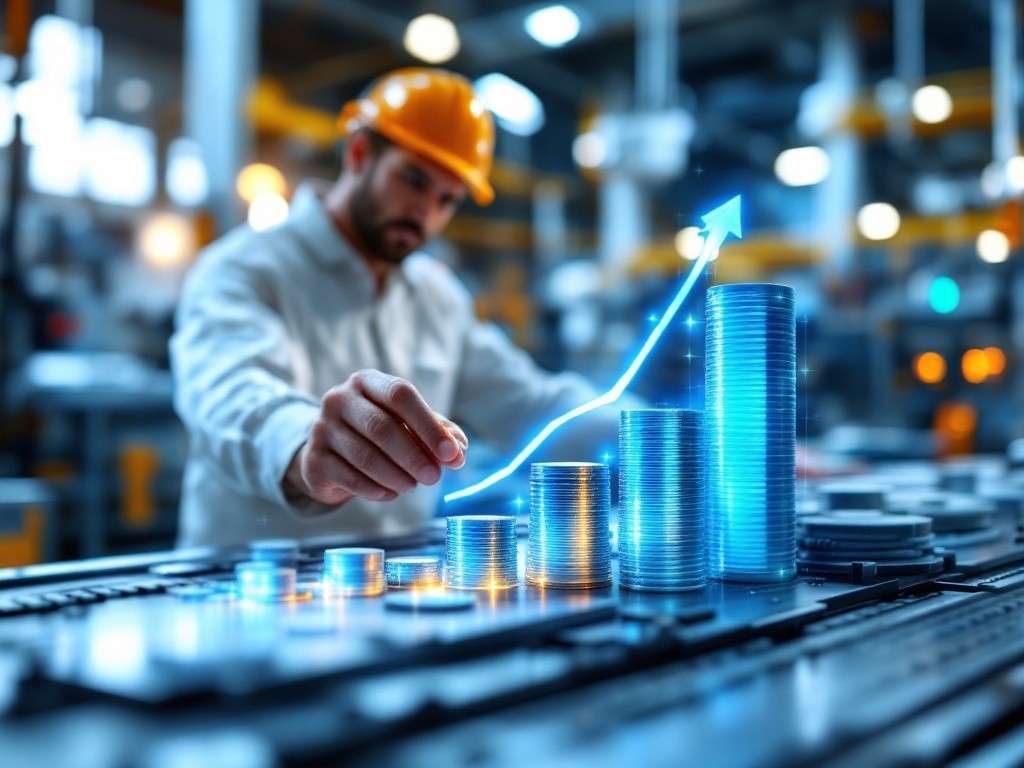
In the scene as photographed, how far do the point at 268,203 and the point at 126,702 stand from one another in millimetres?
6175

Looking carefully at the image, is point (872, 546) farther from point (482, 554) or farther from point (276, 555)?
point (276, 555)

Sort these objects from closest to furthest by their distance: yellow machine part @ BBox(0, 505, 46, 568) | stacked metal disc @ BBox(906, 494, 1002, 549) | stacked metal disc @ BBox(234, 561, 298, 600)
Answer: stacked metal disc @ BBox(234, 561, 298, 600) < stacked metal disc @ BBox(906, 494, 1002, 549) < yellow machine part @ BBox(0, 505, 46, 568)

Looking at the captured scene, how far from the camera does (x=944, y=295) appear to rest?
5477 millimetres

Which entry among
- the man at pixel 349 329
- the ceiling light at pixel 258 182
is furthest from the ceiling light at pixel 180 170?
the man at pixel 349 329

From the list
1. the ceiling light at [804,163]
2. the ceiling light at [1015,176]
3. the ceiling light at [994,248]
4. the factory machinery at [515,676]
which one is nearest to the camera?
the factory machinery at [515,676]

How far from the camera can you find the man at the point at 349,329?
4.82 feet

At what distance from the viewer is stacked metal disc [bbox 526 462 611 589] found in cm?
84

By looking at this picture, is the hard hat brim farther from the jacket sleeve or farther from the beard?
the jacket sleeve

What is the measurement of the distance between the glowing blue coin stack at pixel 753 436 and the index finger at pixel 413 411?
0.26 metres

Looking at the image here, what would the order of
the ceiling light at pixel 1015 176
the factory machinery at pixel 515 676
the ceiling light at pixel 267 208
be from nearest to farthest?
the factory machinery at pixel 515 676 < the ceiling light at pixel 1015 176 < the ceiling light at pixel 267 208

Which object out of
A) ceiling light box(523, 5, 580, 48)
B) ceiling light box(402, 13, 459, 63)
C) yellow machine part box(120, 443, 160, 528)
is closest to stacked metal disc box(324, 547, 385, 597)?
yellow machine part box(120, 443, 160, 528)

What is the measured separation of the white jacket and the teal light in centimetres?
404

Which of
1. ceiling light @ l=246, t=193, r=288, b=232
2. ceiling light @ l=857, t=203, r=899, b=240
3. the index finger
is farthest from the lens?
ceiling light @ l=857, t=203, r=899, b=240

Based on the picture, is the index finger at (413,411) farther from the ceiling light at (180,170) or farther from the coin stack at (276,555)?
the ceiling light at (180,170)
